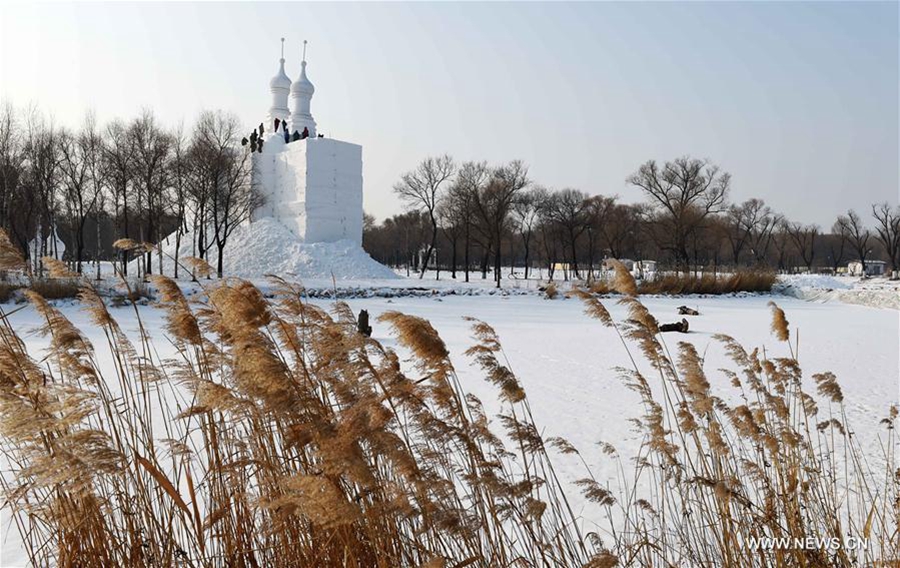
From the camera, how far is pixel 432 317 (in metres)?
20.4

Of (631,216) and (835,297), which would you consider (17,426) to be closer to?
(835,297)

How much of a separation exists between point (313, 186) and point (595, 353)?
108ft

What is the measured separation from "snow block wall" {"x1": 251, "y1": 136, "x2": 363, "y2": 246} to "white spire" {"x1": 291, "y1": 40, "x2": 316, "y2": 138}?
2.02 meters

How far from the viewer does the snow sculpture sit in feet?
141

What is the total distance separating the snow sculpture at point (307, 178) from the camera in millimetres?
43031

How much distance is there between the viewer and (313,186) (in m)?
43.0

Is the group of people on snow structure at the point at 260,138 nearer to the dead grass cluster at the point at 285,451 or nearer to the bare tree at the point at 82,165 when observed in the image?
the bare tree at the point at 82,165

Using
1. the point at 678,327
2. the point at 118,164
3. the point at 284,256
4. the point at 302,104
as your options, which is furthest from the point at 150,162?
the point at 678,327

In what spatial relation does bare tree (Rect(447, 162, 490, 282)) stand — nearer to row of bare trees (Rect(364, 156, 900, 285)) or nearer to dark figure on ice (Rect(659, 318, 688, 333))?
row of bare trees (Rect(364, 156, 900, 285))

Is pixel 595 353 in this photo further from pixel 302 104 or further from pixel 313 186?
pixel 302 104

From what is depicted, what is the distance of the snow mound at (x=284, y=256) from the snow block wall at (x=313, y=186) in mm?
1113

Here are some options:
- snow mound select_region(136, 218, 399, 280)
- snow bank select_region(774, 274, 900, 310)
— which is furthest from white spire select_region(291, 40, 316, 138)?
snow bank select_region(774, 274, 900, 310)

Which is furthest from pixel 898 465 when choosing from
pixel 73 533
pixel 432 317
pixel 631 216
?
pixel 631 216

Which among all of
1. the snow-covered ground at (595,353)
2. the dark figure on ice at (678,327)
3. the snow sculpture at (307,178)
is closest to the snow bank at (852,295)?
the snow-covered ground at (595,353)
